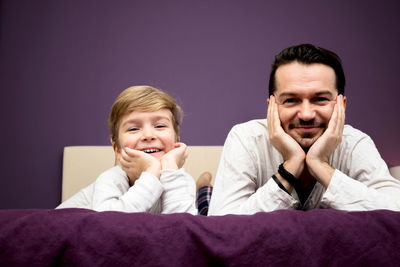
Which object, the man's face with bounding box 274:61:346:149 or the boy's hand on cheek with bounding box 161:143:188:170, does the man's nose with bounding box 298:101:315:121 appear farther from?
the boy's hand on cheek with bounding box 161:143:188:170

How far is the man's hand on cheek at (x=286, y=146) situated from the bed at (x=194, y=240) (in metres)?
0.48

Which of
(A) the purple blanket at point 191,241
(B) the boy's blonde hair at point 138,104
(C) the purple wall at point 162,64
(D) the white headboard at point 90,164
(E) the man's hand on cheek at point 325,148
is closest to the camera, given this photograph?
(A) the purple blanket at point 191,241

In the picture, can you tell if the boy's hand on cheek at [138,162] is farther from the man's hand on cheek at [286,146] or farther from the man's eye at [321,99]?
the man's eye at [321,99]

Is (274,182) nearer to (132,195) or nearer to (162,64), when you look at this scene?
(132,195)

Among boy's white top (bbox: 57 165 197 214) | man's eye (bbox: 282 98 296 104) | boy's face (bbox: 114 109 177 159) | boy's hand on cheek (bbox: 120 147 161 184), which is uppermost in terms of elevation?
man's eye (bbox: 282 98 296 104)

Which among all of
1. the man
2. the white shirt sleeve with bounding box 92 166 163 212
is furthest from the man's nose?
the white shirt sleeve with bounding box 92 166 163 212

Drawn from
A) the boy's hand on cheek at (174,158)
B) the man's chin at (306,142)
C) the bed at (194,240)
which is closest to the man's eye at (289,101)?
the man's chin at (306,142)

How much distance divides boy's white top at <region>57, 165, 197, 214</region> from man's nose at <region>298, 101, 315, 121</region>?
0.49 metres

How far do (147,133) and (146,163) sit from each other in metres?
0.13

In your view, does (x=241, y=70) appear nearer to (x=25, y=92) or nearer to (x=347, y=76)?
(x=347, y=76)

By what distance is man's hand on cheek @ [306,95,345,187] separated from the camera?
103 cm

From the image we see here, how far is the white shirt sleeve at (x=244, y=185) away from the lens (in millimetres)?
966

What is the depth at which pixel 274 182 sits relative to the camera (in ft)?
3.22

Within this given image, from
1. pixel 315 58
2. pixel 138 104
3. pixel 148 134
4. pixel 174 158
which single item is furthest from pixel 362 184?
pixel 138 104
